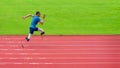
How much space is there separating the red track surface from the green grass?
9.03 feet

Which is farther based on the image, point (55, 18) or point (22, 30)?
point (55, 18)

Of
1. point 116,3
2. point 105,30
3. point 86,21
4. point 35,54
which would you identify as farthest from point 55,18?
point 35,54

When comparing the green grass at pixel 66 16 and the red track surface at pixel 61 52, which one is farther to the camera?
the green grass at pixel 66 16

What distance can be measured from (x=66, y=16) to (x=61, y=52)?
983 cm

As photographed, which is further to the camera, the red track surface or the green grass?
the green grass

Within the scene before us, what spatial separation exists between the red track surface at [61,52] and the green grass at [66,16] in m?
2.75

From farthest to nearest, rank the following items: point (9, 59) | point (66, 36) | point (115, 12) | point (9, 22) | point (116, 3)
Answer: point (116, 3)
point (115, 12)
point (9, 22)
point (66, 36)
point (9, 59)

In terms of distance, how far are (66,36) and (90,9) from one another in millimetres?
7142

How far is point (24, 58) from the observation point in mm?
14422

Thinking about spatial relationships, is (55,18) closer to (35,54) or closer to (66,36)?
(66,36)

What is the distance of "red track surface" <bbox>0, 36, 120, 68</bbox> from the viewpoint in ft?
44.7

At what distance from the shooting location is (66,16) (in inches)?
990

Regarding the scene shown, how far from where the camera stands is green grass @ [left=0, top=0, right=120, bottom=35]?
2216 cm

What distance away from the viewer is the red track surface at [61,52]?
13.6 metres
